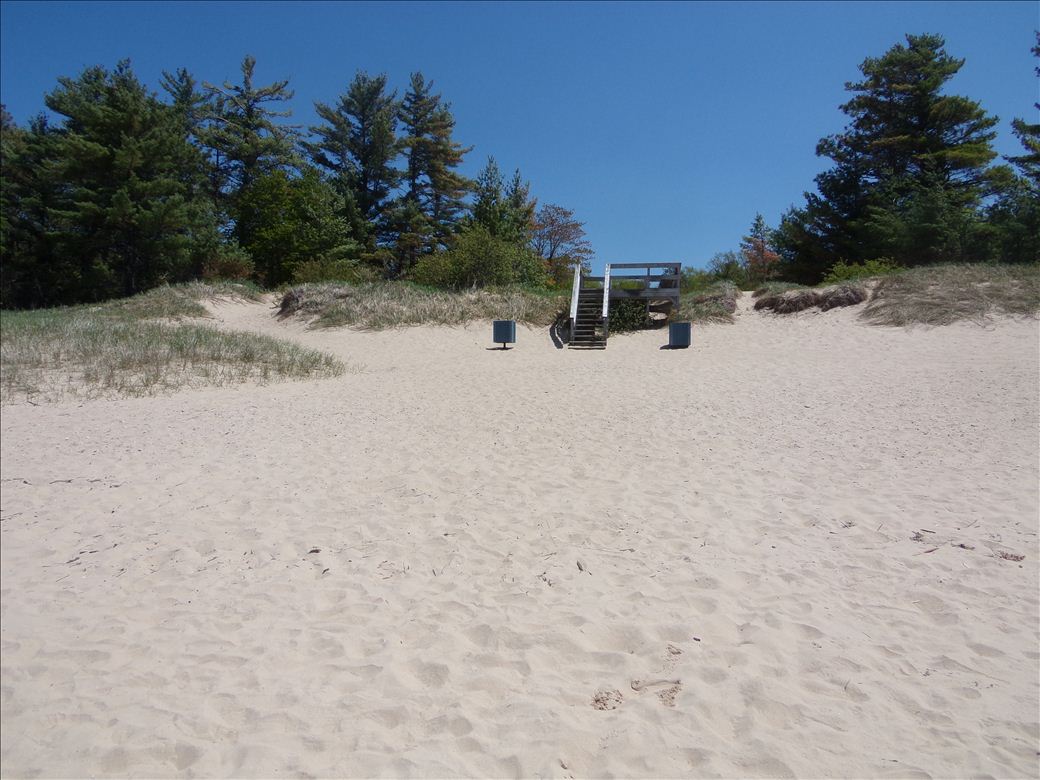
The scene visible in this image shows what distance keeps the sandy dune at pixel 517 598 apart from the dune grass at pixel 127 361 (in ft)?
4.72

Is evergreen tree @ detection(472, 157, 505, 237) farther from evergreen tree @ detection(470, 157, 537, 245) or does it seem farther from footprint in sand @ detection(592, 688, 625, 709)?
footprint in sand @ detection(592, 688, 625, 709)

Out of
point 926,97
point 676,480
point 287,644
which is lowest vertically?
point 287,644

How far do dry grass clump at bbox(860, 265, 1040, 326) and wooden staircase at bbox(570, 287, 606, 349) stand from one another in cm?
706

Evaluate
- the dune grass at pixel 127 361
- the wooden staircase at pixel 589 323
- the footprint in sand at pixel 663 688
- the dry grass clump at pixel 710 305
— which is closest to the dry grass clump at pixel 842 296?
the dry grass clump at pixel 710 305

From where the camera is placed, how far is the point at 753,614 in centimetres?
289

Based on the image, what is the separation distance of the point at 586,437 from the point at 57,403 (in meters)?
6.45

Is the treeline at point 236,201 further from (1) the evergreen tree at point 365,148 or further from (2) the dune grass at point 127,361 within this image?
(2) the dune grass at point 127,361

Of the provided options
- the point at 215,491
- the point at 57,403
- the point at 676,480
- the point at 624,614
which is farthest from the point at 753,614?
the point at 57,403

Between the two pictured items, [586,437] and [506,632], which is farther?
[586,437]

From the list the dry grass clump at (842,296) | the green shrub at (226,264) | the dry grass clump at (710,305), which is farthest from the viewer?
the green shrub at (226,264)

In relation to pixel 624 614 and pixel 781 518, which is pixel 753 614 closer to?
pixel 624 614

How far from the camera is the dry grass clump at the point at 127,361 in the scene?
7594 millimetres

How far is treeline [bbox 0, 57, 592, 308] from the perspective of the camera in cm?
2383

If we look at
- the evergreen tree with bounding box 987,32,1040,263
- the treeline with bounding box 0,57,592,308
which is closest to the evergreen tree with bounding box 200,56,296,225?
the treeline with bounding box 0,57,592,308
